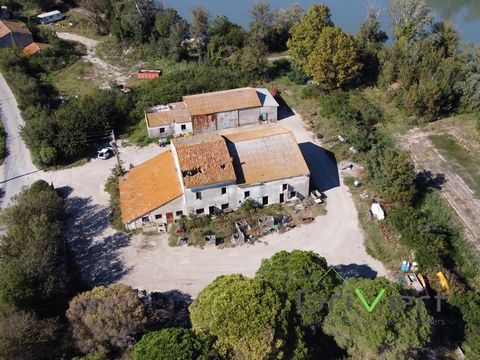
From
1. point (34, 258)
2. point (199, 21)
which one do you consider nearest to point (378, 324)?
point (34, 258)

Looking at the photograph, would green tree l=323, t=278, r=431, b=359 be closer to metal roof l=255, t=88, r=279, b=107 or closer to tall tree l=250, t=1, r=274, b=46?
metal roof l=255, t=88, r=279, b=107

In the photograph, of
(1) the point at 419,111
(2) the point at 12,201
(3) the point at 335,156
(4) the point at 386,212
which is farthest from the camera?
(1) the point at 419,111

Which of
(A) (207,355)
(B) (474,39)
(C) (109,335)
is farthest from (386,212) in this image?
(B) (474,39)

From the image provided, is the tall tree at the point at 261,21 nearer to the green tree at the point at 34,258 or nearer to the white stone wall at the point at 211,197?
the white stone wall at the point at 211,197

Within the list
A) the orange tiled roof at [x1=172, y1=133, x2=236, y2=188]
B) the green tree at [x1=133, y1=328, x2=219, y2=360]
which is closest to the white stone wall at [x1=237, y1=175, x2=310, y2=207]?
the orange tiled roof at [x1=172, y1=133, x2=236, y2=188]

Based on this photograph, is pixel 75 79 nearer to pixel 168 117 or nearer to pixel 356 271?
pixel 168 117

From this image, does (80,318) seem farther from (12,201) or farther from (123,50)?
(123,50)

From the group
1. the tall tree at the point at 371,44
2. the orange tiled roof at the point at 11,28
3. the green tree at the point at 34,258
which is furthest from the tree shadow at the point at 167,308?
the orange tiled roof at the point at 11,28
